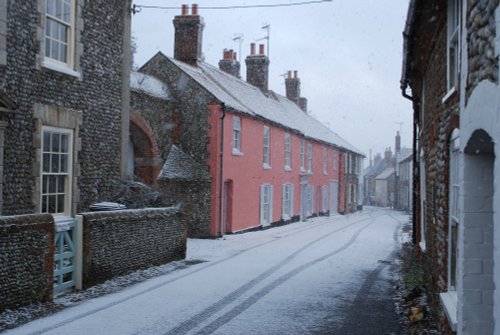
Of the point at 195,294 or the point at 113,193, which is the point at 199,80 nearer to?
the point at 113,193

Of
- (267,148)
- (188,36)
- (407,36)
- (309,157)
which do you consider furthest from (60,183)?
→ (309,157)

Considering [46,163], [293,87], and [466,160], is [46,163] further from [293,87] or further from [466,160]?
[293,87]

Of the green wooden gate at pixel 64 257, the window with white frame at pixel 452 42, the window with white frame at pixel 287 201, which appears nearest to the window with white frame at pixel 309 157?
the window with white frame at pixel 287 201

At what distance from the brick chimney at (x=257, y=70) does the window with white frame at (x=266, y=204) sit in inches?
365

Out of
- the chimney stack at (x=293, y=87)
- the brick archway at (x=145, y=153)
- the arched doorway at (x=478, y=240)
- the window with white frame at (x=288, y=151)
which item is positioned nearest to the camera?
the arched doorway at (x=478, y=240)

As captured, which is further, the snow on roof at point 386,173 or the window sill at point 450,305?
the snow on roof at point 386,173

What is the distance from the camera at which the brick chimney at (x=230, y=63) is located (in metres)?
33.9

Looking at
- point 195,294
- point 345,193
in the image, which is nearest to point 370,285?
point 195,294

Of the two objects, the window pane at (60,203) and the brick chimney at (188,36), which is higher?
the brick chimney at (188,36)

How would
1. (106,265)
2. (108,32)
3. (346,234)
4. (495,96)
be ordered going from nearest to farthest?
(495,96) → (106,265) → (108,32) → (346,234)

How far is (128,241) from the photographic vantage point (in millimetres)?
12336

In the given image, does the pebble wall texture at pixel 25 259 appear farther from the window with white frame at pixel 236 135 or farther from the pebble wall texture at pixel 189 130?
the window with white frame at pixel 236 135

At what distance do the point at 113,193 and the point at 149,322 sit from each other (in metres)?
6.64

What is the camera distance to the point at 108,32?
556 inches
